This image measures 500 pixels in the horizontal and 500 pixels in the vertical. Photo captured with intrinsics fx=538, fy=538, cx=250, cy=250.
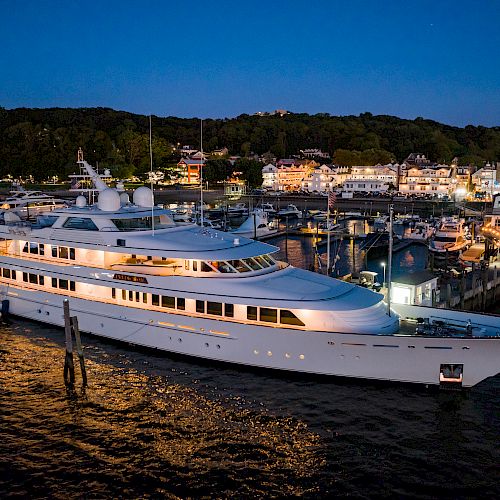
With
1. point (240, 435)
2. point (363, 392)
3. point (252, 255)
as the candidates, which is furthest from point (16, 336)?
point (363, 392)

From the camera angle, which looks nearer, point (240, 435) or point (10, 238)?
point (240, 435)

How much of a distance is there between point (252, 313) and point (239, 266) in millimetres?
2772

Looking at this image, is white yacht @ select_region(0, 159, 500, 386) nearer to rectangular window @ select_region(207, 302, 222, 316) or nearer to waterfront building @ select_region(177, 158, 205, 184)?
rectangular window @ select_region(207, 302, 222, 316)

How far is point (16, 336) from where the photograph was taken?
26828mm

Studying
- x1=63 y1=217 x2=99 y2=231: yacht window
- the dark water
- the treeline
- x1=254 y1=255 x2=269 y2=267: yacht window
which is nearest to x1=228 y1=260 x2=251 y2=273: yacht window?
x1=254 y1=255 x2=269 y2=267: yacht window

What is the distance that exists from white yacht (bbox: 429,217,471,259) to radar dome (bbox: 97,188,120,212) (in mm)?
37342

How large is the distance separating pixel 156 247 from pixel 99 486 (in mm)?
11750

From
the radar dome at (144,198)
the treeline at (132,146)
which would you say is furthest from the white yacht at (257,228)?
the treeline at (132,146)

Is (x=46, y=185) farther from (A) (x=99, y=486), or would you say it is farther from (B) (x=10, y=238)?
(A) (x=99, y=486)

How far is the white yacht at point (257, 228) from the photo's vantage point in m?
62.3

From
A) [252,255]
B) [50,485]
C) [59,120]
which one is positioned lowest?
[50,485]

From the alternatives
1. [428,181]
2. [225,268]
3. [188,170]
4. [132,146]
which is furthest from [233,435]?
[188,170]

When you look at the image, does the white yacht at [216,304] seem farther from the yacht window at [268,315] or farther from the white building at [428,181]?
the white building at [428,181]

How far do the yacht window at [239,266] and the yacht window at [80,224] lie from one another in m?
7.86
